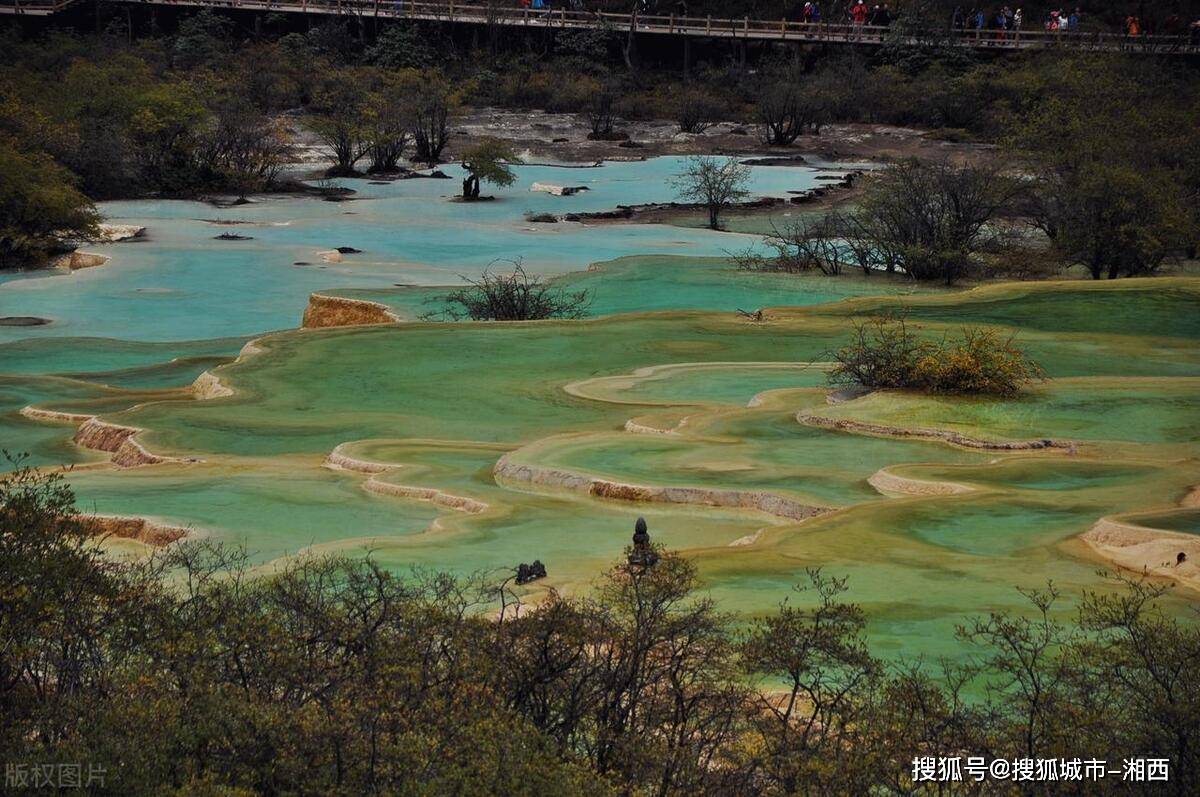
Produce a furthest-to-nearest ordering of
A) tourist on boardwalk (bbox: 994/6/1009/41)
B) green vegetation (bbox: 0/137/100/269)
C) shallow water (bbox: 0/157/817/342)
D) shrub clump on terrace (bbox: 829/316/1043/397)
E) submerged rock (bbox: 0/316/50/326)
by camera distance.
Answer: tourist on boardwalk (bbox: 994/6/1009/41), green vegetation (bbox: 0/137/100/269), shallow water (bbox: 0/157/817/342), submerged rock (bbox: 0/316/50/326), shrub clump on terrace (bbox: 829/316/1043/397)

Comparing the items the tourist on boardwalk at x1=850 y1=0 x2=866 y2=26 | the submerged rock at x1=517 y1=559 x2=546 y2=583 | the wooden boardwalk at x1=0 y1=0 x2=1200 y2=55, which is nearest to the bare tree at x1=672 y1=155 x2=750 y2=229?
the wooden boardwalk at x1=0 y1=0 x2=1200 y2=55

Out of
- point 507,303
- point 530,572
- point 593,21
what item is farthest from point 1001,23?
point 530,572

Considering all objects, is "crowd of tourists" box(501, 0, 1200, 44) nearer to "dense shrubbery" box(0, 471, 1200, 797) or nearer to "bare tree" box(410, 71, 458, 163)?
"bare tree" box(410, 71, 458, 163)

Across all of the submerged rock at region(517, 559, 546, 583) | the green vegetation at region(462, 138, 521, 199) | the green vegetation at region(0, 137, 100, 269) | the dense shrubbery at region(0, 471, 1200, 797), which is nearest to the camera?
the dense shrubbery at region(0, 471, 1200, 797)

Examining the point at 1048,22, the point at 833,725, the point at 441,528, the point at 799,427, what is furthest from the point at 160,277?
the point at 1048,22

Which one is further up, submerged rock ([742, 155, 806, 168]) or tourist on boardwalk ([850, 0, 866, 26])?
tourist on boardwalk ([850, 0, 866, 26])

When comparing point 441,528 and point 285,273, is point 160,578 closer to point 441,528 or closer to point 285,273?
point 441,528

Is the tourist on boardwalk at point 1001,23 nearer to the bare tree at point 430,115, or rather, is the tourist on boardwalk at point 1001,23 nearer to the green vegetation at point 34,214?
the bare tree at point 430,115
